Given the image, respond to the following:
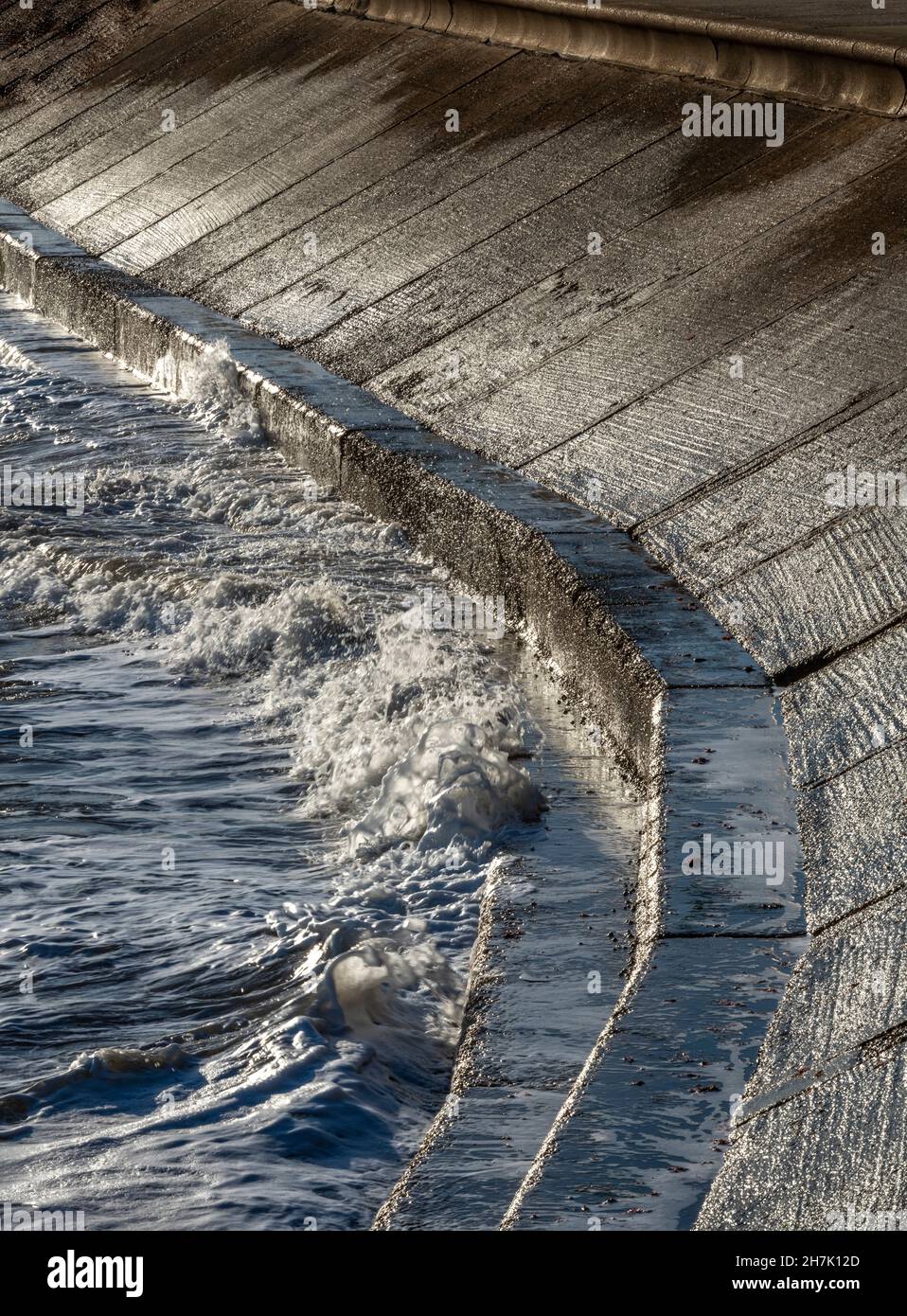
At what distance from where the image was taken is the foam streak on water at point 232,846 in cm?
360

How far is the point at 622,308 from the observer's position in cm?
797

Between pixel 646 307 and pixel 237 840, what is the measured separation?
387cm

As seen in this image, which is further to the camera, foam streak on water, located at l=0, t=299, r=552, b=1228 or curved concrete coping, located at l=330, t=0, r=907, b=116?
curved concrete coping, located at l=330, t=0, r=907, b=116

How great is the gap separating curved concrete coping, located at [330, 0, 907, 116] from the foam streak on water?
3395 millimetres

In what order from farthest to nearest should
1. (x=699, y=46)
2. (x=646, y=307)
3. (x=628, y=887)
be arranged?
(x=699, y=46)
(x=646, y=307)
(x=628, y=887)

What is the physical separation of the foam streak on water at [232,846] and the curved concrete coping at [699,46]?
339cm

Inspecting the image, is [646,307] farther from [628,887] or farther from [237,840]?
[628,887]

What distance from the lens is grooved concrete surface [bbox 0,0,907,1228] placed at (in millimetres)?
3637

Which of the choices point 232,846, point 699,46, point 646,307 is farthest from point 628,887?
point 699,46

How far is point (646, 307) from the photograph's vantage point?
7891 mm

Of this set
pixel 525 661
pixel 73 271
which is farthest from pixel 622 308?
pixel 73 271

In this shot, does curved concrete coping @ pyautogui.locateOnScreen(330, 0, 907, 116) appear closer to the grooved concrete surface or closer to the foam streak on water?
the grooved concrete surface

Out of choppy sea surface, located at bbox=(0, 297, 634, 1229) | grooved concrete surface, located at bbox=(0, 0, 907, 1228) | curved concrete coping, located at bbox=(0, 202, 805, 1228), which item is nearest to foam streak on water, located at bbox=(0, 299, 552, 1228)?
choppy sea surface, located at bbox=(0, 297, 634, 1229)

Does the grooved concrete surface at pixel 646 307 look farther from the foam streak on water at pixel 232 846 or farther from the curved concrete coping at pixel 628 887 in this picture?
the foam streak on water at pixel 232 846
